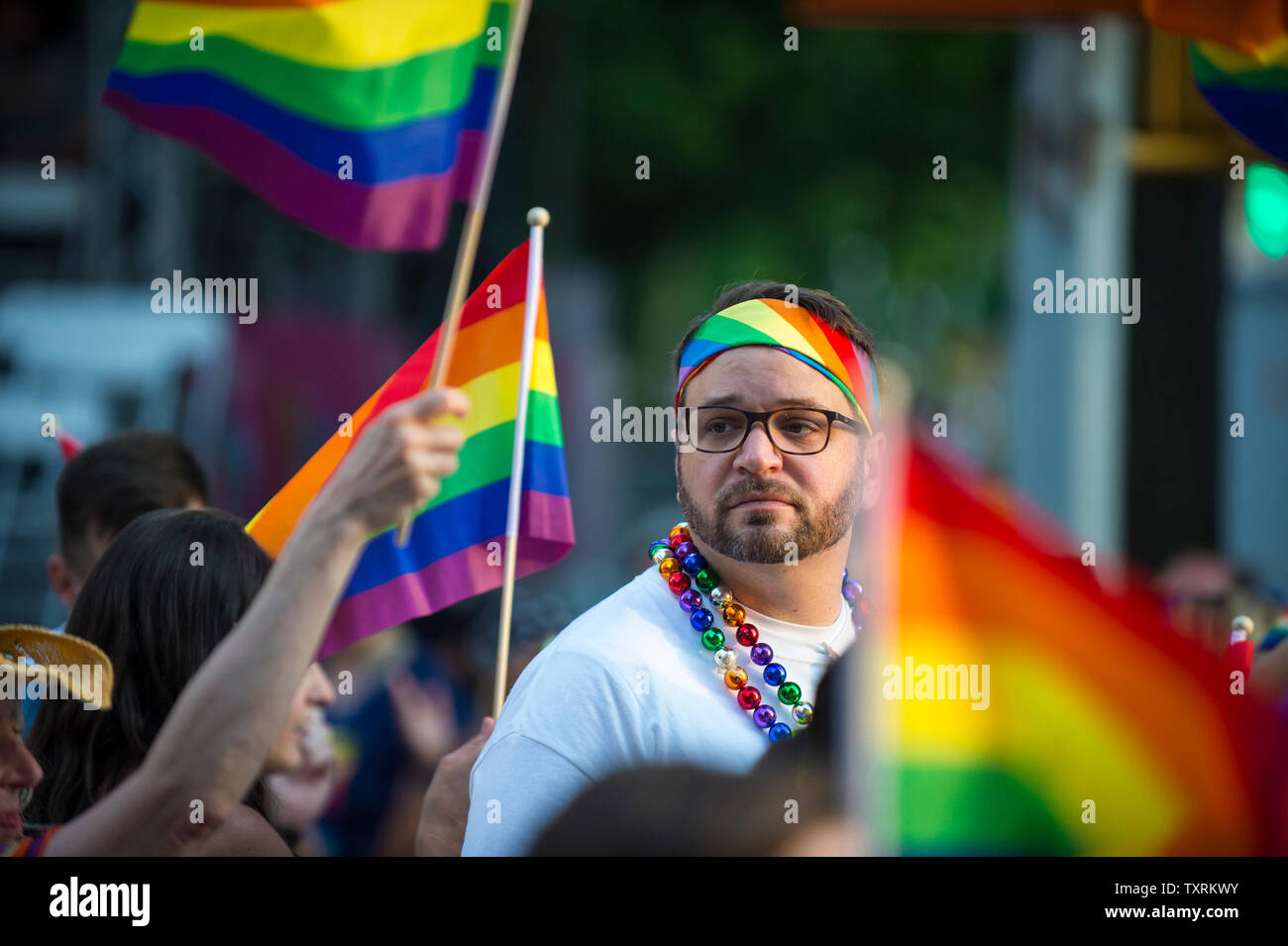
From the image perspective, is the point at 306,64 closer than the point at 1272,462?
Yes

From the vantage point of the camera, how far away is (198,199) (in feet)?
42.0

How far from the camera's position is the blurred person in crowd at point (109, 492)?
10.5ft

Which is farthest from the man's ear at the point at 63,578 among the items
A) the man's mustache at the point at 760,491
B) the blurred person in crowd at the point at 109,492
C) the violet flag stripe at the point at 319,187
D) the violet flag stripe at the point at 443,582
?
the man's mustache at the point at 760,491

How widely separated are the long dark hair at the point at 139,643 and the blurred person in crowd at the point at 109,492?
735 millimetres

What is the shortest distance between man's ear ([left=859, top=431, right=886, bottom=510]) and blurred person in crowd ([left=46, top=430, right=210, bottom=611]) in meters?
1.49

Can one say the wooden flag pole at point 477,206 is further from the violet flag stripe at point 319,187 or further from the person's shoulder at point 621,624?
the person's shoulder at point 621,624

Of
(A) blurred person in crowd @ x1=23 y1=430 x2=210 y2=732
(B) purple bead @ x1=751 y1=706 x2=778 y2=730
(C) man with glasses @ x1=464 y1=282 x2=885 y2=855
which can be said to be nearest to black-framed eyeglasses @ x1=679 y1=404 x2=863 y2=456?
(C) man with glasses @ x1=464 y1=282 x2=885 y2=855

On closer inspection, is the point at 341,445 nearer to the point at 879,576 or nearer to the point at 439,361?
the point at 439,361

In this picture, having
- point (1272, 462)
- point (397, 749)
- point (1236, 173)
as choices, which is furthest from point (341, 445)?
point (1272, 462)

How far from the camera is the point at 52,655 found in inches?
87.4

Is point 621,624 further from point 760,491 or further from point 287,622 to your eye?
point 287,622

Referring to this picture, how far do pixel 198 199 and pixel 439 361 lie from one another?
11367mm

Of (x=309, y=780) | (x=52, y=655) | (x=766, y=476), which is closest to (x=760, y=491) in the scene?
(x=766, y=476)

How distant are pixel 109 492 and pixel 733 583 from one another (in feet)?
4.74
